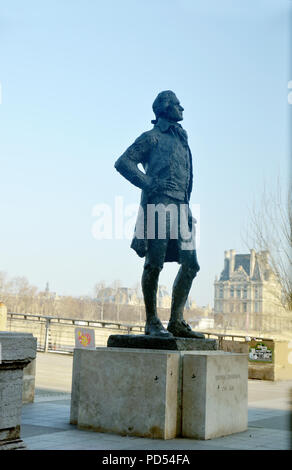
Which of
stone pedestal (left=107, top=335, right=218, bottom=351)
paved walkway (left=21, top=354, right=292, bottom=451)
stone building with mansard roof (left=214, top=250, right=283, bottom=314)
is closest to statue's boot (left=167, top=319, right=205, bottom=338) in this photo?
stone pedestal (left=107, top=335, right=218, bottom=351)

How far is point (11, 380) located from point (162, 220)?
3.19 meters

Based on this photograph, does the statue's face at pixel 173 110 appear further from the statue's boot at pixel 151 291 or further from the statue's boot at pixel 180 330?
the statue's boot at pixel 180 330

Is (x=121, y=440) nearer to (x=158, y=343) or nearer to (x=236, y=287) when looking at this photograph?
(x=158, y=343)

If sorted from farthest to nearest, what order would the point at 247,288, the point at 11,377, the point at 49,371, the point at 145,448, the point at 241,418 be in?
the point at 247,288, the point at 49,371, the point at 241,418, the point at 145,448, the point at 11,377

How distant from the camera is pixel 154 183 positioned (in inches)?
276

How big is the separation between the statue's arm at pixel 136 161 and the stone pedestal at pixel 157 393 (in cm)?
184

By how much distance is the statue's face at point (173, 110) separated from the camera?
731cm

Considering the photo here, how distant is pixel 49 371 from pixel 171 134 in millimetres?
9707

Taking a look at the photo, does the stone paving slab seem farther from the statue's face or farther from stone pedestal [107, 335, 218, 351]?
the statue's face

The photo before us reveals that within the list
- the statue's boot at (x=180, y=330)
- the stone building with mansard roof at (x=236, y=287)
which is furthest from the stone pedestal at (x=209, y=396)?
the stone building with mansard roof at (x=236, y=287)

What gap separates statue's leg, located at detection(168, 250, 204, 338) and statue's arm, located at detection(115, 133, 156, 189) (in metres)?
0.93
